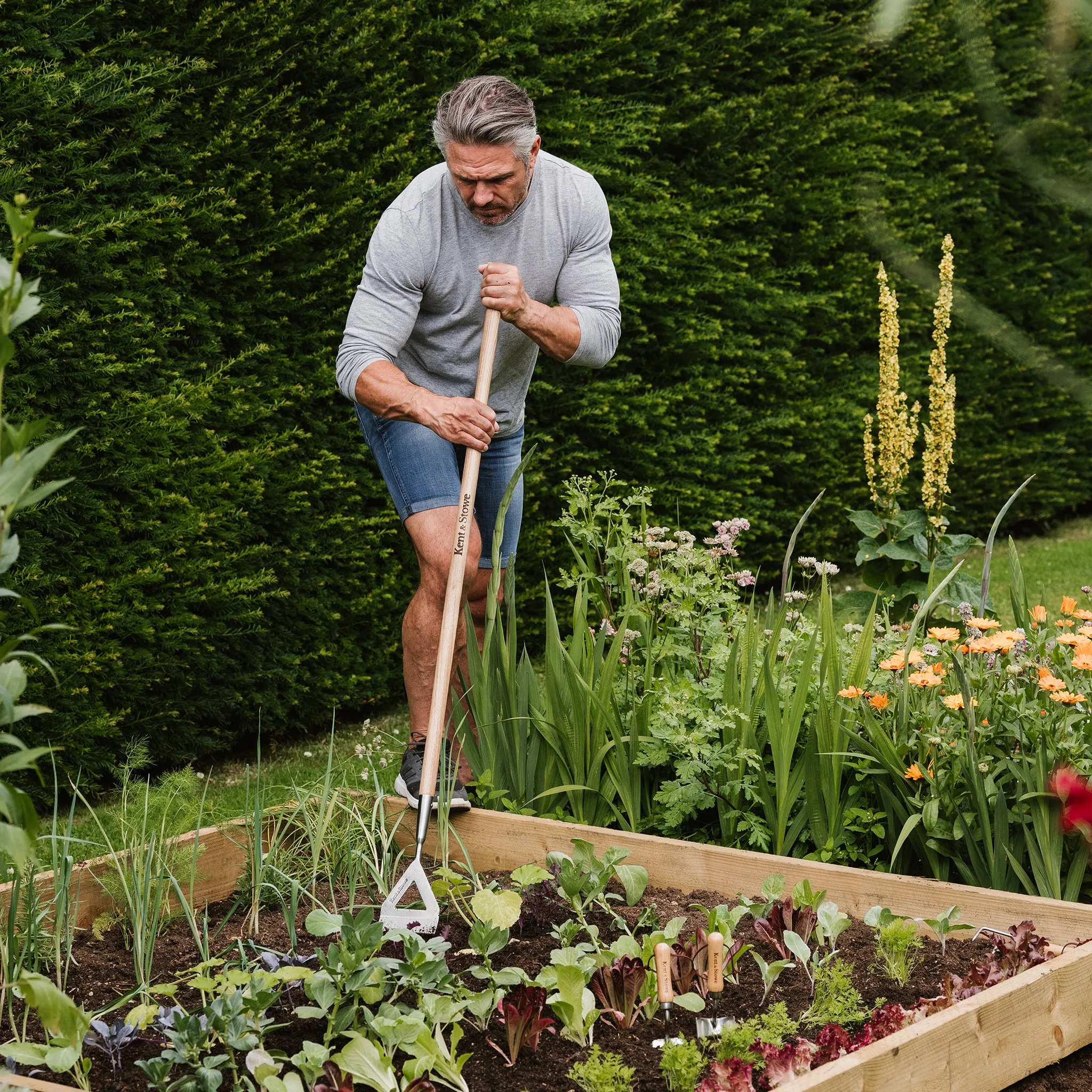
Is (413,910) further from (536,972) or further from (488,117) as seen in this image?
(488,117)

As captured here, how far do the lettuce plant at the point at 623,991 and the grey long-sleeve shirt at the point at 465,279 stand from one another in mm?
1499

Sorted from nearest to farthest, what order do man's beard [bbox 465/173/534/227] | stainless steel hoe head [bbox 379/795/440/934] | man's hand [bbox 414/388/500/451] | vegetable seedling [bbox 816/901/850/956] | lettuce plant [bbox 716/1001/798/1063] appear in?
lettuce plant [bbox 716/1001/798/1063] < vegetable seedling [bbox 816/901/850/956] < stainless steel hoe head [bbox 379/795/440/934] < man's hand [bbox 414/388/500/451] < man's beard [bbox 465/173/534/227]

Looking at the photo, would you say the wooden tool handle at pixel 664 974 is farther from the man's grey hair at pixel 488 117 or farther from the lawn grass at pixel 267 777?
the man's grey hair at pixel 488 117

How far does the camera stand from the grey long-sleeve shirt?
121 inches

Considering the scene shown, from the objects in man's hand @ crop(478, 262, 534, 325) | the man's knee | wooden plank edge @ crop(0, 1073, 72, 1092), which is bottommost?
wooden plank edge @ crop(0, 1073, 72, 1092)

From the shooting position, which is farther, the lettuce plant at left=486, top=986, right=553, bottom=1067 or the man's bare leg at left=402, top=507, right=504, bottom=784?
the man's bare leg at left=402, top=507, right=504, bottom=784

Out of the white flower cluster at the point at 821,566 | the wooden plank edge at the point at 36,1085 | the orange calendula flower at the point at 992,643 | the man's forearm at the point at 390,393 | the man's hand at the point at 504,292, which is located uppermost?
the man's hand at the point at 504,292

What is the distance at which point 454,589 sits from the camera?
2832mm

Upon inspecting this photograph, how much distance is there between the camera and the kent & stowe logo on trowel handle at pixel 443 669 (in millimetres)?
2469

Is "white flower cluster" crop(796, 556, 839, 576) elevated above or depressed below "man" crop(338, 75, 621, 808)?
below

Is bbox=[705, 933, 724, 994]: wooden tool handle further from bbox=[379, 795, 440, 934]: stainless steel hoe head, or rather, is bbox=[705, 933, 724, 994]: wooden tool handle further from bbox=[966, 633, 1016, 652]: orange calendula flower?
bbox=[966, 633, 1016, 652]: orange calendula flower

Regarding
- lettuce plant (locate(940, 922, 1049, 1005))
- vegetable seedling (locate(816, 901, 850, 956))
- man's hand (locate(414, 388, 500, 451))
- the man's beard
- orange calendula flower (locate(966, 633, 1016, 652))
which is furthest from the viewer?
Result: the man's beard

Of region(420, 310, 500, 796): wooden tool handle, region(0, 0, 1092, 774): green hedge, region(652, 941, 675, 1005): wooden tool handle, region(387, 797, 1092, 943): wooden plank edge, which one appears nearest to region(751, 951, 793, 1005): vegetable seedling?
region(652, 941, 675, 1005): wooden tool handle

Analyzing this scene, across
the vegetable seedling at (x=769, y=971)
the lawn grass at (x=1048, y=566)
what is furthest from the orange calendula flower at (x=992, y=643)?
the lawn grass at (x=1048, y=566)
